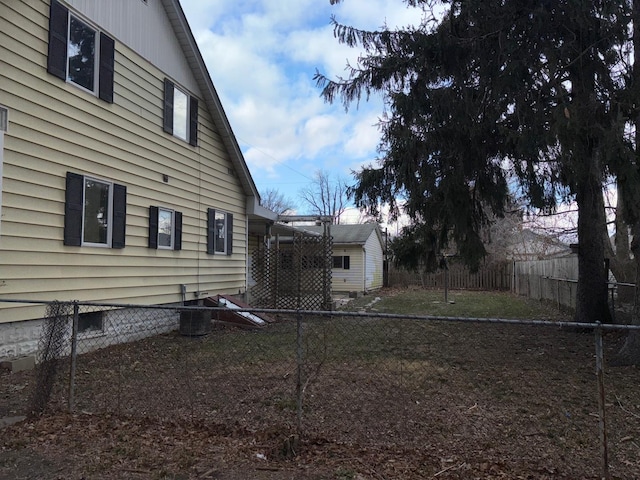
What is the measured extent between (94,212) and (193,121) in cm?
399

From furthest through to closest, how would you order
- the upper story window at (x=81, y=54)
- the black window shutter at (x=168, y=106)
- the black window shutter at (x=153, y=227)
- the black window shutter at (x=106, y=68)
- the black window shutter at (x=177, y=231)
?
the black window shutter at (x=177, y=231), the black window shutter at (x=168, y=106), the black window shutter at (x=153, y=227), the black window shutter at (x=106, y=68), the upper story window at (x=81, y=54)

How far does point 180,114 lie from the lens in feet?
35.6

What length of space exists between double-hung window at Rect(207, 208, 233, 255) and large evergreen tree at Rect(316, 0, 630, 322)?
13.9 feet

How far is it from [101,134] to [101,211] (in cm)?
135

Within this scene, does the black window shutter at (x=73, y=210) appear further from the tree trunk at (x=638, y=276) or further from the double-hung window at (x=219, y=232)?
the tree trunk at (x=638, y=276)

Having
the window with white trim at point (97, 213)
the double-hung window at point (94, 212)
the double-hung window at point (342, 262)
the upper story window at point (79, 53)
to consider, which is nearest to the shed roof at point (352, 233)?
the double-hung window at point (342, 262)

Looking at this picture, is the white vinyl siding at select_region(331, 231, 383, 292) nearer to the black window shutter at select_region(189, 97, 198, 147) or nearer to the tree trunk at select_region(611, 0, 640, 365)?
the black window shutter at select_region(189, 97, 198, 147)

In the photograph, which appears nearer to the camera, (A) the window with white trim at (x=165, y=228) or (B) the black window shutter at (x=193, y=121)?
(A) the window with white trim at (x=165, y=228)

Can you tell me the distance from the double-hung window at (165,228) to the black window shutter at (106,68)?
2353 mm

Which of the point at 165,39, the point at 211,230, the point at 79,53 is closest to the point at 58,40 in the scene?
the point at 79,53

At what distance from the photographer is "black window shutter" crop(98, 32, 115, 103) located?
26.9ft

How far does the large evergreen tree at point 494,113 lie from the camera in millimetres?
6516

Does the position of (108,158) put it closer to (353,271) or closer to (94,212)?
(94,212)

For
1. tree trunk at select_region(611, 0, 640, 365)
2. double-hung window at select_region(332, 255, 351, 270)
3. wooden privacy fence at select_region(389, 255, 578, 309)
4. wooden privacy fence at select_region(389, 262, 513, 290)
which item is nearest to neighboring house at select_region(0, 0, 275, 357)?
wooden privacy fence at select_region(389, 255, 578, 309)
